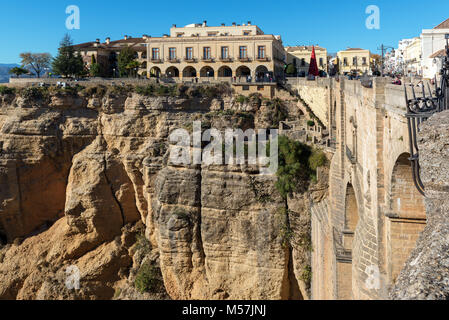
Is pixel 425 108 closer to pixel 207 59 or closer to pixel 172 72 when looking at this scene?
pixel 207 59

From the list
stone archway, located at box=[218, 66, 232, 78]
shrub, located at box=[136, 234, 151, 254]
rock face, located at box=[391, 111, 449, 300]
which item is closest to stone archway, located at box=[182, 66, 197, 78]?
stone archway, located at box=[218, 66, 232, 78]

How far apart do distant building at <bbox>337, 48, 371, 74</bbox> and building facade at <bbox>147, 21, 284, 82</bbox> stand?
52.4 ft

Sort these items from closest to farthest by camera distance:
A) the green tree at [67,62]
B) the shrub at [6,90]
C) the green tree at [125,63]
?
the shrub at [6,90] → the green tree at [67,62] → the green tree at [125,63]

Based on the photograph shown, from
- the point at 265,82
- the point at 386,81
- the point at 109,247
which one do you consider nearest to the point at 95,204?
the point at 109,247

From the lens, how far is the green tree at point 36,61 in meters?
40.7

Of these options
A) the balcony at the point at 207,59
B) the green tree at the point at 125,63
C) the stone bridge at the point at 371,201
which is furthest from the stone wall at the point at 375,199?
the green tree at the point at 125,63

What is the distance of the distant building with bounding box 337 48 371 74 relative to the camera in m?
50.2

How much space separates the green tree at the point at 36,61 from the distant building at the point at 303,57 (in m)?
23.1

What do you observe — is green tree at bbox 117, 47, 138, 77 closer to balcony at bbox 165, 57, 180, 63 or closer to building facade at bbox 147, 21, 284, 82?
building facade at bbox 147, 21, 284, 82

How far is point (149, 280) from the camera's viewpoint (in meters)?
23.9

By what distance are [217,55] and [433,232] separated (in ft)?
105

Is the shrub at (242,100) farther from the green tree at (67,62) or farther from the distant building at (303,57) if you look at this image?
the distant building at (303,57)

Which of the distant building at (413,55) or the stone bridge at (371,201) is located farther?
the distant building at (413,55)

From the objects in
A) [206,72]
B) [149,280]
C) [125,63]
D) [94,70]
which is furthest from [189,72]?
[149,280]
